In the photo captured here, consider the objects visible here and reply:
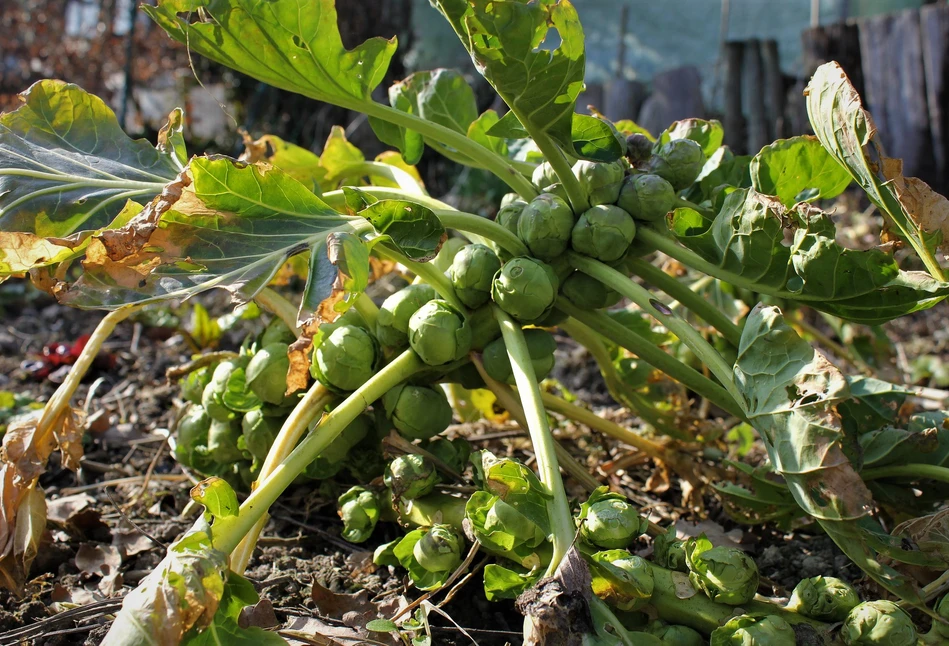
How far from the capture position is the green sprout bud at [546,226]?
147cm

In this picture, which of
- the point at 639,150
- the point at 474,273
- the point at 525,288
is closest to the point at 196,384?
the point at 474,273

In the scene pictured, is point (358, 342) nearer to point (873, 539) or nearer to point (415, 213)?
point (415, 213)

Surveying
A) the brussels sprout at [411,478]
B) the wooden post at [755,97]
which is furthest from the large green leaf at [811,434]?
the wooden post at [755,97]

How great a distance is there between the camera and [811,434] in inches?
43.5

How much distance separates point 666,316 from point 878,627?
22.3 inches

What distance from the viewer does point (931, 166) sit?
16.4 ft

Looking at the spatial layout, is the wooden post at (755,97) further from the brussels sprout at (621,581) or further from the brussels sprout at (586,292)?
the brussels sprout at (621,581)

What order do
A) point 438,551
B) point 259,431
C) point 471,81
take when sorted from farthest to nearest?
point 471,81 → point 259,431 → point 438,551

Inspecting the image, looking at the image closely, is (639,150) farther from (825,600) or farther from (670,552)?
(825,600)

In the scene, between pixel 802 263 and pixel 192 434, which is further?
pixel 192 434

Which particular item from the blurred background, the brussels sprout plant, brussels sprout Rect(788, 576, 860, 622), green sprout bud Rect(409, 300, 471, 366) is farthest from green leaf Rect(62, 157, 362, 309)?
the blurred background

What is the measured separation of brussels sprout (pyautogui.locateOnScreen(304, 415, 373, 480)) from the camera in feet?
5.31

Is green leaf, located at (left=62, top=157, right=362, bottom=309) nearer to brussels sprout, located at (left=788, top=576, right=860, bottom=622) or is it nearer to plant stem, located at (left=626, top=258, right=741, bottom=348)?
plant stem, located at (left=626, top=258, right=741, bottom=348)

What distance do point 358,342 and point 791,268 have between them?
831mm
